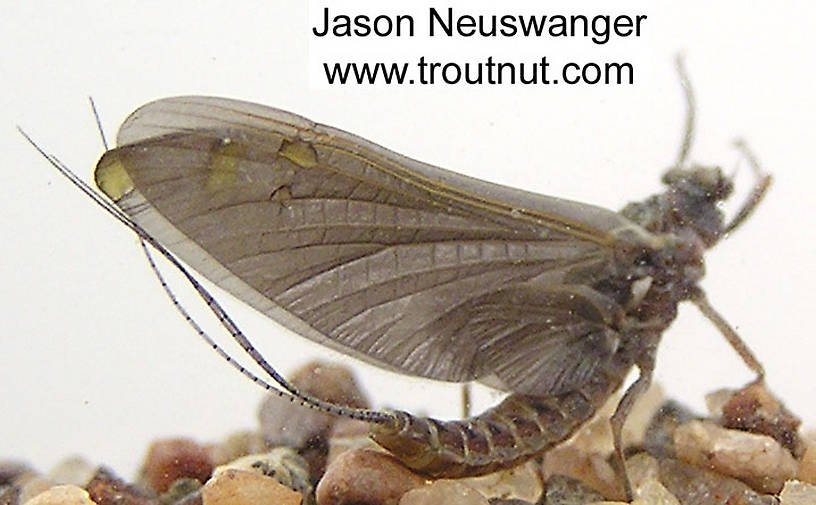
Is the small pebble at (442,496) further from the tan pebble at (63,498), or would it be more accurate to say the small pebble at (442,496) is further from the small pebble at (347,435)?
the tan pebble at (63,498)

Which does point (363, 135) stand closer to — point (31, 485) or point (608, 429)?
point (608, 429)

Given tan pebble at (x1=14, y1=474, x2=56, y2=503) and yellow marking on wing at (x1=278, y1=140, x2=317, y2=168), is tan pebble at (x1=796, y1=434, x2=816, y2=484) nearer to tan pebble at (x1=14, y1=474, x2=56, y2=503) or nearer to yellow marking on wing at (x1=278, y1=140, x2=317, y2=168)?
yellow marking on wing at (x1=278, y1=140, x2=317, y2=168)

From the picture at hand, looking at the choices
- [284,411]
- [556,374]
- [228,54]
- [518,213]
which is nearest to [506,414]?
[556,374]

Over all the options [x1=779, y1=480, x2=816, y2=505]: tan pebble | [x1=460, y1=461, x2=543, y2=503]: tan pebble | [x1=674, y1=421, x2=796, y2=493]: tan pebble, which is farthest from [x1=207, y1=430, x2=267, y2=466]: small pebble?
[x1=779, y1=480, x2=816, y2=505]: tan pebble

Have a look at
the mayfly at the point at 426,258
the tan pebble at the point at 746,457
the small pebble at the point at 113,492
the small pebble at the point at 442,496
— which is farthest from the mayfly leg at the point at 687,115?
the small pebble at the point at 113,492

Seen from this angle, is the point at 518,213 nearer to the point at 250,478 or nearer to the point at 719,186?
the point at 719,186

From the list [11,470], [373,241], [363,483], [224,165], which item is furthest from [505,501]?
[11,470]
